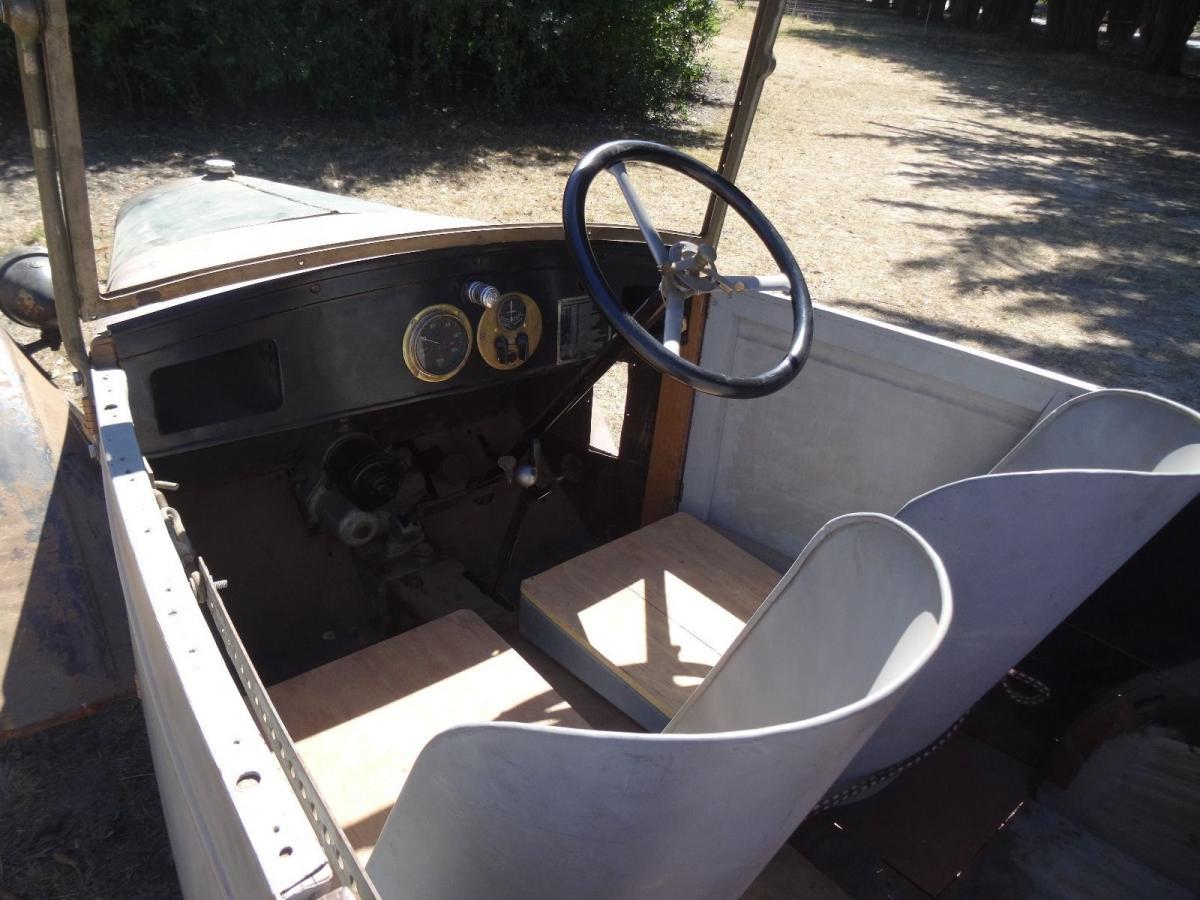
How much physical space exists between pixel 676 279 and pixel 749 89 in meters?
0.65

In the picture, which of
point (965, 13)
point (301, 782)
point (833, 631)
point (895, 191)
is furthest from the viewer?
point (965, 13)

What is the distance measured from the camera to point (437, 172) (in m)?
7.74

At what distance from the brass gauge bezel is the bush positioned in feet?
22.0

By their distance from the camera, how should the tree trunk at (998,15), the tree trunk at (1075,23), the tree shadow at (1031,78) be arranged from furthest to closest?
the tree trunk at (998,15), the tree trunk at (1075,23), the tree shadow at (1031,78)

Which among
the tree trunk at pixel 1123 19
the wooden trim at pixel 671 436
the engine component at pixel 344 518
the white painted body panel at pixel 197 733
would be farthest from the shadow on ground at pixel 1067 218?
the tree trunk at pixel 1123 19

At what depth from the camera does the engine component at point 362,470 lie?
2.26 metres

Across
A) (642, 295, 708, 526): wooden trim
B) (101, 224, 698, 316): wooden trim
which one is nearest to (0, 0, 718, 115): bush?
(101, 224, 698, 316): wooden trim

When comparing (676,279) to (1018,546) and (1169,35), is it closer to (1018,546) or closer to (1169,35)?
(1018,546)

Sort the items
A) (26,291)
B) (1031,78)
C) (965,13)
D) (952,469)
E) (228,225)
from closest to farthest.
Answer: (952,469) → (228,225) → (26,291) → (1031,78) → (965,13)

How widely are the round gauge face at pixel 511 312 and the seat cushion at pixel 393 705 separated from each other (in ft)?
2.54

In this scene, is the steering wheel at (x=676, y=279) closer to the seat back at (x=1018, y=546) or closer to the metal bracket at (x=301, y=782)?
the seat back at (x=1018, y=546)

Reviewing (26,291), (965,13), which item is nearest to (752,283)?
(26,291)

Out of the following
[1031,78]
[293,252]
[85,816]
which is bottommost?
[85,816]

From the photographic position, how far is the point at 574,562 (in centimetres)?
231
